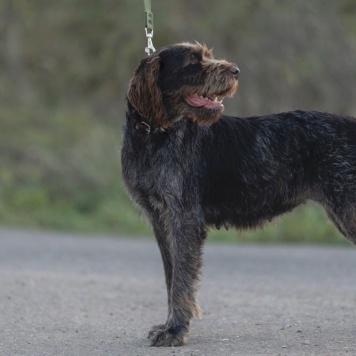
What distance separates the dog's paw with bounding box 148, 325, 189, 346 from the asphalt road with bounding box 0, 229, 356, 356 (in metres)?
0.09

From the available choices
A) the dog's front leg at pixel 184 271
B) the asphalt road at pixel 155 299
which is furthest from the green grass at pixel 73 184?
the dog's front leg at pixel 184 271

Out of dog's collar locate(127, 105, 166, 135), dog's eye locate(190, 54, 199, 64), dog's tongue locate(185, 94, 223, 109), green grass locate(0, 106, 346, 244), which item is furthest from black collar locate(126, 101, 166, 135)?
green grass locate(0, 106, 346, 244)

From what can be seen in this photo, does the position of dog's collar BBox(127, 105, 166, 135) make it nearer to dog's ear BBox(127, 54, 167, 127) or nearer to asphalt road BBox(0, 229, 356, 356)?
dog's ear BBox(127, 54, 167, 127)

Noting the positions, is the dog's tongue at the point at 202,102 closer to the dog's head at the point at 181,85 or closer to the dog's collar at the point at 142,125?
the dog's head at the point at 181,85

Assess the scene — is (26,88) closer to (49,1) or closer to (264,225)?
(49,1)

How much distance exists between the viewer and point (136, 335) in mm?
7738

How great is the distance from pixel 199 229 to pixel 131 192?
1.93 ft

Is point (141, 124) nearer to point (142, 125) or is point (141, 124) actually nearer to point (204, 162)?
point (142, 125)

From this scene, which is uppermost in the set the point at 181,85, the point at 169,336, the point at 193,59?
the point at 193,59

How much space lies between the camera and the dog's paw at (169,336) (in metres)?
7.30

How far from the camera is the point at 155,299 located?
9.89 metres

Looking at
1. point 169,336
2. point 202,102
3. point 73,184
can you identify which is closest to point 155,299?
point 169,336

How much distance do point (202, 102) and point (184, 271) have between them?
4.11 ft

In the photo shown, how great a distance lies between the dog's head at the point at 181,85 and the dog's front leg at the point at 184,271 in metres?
0.76
